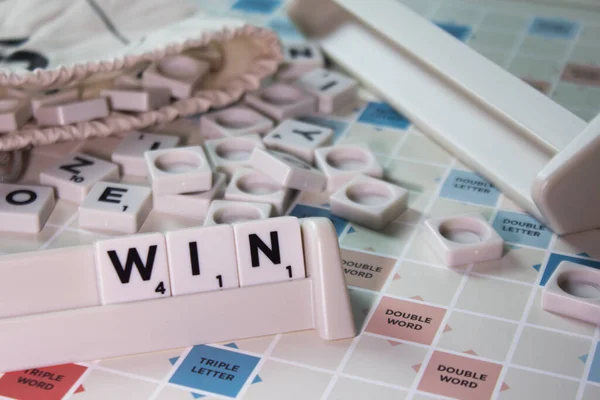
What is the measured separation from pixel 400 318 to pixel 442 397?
4.9 inches

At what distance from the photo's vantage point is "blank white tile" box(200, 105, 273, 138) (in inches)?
49.3

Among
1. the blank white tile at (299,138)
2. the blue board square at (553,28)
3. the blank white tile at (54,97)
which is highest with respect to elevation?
the blank white tile at (54,97)

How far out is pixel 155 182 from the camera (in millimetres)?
1073

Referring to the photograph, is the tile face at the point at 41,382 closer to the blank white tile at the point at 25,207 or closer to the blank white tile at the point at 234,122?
the blank white tile at the point at 25,207

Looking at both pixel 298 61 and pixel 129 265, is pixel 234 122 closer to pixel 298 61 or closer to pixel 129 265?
pixel 298 61

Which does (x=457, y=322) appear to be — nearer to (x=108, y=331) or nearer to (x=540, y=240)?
(x=540, y=240)

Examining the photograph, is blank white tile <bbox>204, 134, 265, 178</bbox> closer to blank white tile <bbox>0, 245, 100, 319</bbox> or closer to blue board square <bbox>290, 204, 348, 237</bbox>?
blue board square <bbox>290, 204, 348, 237</bbox>

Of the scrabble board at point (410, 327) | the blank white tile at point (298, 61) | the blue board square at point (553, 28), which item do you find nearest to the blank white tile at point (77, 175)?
the scrabble board at point (410, 327)

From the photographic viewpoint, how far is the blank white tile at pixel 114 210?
1046mm

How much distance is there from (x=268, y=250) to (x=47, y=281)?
0.22 metres

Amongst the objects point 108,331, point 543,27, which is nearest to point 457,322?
point 108,331

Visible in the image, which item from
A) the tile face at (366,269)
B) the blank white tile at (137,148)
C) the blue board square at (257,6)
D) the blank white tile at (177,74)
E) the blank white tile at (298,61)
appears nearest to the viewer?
the tile face at (366,269)

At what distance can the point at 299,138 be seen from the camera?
1221mm

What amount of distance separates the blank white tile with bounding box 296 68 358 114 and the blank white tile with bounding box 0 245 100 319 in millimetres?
604
